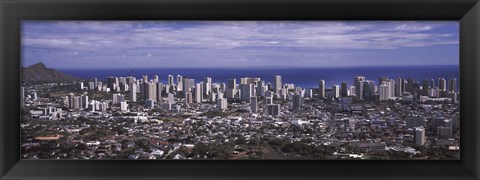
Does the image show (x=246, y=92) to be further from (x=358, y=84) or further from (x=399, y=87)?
(x=399, y=87)

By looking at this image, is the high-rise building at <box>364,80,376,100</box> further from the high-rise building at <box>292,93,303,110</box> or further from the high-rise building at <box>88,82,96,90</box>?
the high-rise building at <box>88,82,96,90</box>

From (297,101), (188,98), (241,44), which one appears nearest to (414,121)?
(297,101)

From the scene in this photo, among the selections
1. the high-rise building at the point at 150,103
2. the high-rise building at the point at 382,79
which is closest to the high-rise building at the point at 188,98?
the high-rise building at the point at 150,103

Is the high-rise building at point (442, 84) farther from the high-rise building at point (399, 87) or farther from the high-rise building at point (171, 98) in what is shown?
the high-rise building at point (171, 98)

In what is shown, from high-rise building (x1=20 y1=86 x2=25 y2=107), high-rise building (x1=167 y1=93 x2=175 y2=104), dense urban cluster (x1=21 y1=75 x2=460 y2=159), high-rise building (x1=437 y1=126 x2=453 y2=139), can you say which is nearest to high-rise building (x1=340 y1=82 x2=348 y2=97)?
dense urban cluster (x1=21 y1=75 x2=460 y2=159)
